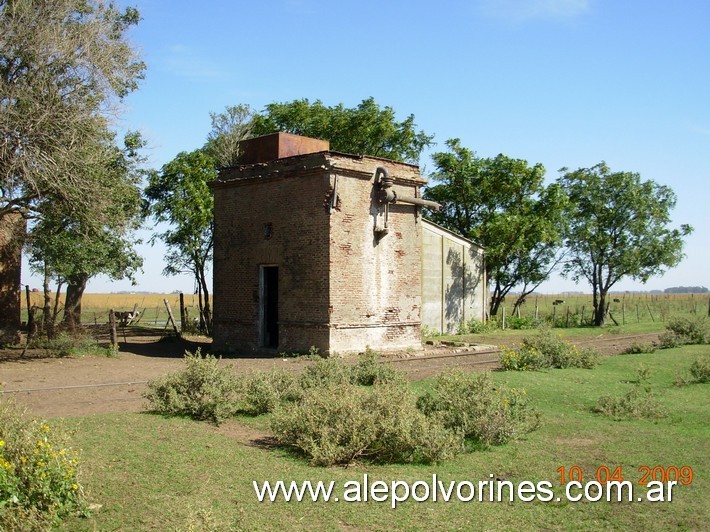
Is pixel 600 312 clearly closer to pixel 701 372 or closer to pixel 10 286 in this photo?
pixel 701 372

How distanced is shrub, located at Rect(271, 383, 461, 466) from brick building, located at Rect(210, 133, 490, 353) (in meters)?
10.1

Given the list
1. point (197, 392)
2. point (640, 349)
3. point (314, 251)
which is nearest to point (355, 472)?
point (197, 392)


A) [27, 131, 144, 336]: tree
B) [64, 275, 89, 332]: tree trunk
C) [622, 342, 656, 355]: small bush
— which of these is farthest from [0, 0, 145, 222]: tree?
[622, 342, 656, 355]: small bush

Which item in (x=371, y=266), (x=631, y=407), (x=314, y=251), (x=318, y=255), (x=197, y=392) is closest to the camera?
(x=197, y=392)

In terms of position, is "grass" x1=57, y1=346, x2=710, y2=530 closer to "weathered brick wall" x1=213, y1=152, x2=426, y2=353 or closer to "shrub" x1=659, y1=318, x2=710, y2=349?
"weathered brick wall" x1=213, y1=152, x2=426, y2=353

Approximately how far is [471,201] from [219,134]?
45.3ft

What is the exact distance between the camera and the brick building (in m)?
18.9

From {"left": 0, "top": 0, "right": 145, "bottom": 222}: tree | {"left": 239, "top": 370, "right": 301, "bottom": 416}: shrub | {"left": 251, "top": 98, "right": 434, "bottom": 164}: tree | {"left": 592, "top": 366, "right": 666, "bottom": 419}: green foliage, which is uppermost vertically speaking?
{"left": 251, "top": 98, "right": 434, "bottom": 164}: tree

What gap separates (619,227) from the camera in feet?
118

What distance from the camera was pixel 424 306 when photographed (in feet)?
88.0

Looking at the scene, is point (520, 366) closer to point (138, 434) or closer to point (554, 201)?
point (138, 434)

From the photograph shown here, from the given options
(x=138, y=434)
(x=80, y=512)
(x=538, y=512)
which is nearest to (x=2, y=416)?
(x=80, y=512)

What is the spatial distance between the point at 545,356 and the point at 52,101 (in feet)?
45.1

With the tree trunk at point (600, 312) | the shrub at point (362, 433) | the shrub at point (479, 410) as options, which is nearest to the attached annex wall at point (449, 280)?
the tree trunk at point (600, 312)
